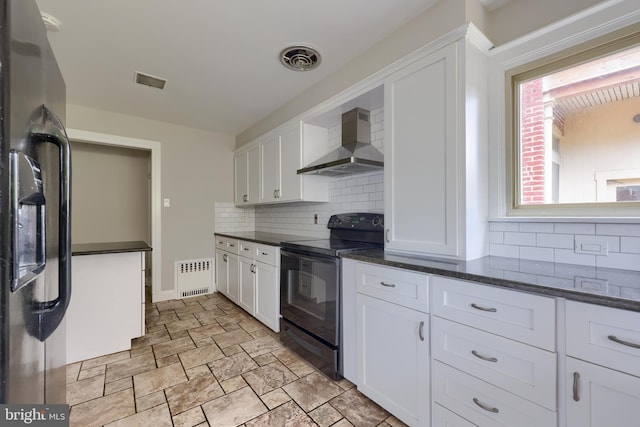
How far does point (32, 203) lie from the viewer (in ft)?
2.15

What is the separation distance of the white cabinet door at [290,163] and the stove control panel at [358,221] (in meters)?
0.38

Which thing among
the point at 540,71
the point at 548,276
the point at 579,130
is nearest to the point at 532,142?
the point at 579,130

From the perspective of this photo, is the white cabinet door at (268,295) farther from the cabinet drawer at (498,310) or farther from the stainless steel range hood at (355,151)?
the cabinet drawer at (498,310)

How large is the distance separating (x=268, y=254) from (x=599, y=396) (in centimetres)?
224

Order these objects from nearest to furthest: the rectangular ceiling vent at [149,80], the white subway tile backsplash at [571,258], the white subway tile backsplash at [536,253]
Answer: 1. the white subway tile backsplash at [571,258]
2. the white subway tile backsplash at [536,253]
3. the rectangular ceiling vent at [149,80]

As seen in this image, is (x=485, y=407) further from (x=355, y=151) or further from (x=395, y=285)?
(x=355, y=151)

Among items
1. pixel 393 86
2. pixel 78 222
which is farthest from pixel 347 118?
pixel 78 222

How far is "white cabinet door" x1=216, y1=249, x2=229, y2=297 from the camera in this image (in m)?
3.64

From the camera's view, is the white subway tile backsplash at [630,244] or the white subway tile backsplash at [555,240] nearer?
the white subway tile backsplash at [630,244]

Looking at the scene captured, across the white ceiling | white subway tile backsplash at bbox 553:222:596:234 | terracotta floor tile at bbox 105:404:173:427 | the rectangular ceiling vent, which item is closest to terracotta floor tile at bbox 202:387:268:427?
terracotta floor tile at bbox 105:404:173:427

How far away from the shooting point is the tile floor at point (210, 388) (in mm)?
1555

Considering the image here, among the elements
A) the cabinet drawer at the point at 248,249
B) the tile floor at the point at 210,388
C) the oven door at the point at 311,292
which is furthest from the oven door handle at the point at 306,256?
the tile floor at the point at 210,388

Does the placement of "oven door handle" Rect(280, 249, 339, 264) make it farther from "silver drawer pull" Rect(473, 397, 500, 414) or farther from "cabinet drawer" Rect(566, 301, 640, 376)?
"cabinet drawer" Rect(566, 301, 640, 376)

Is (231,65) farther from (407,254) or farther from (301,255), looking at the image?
(407,254)
